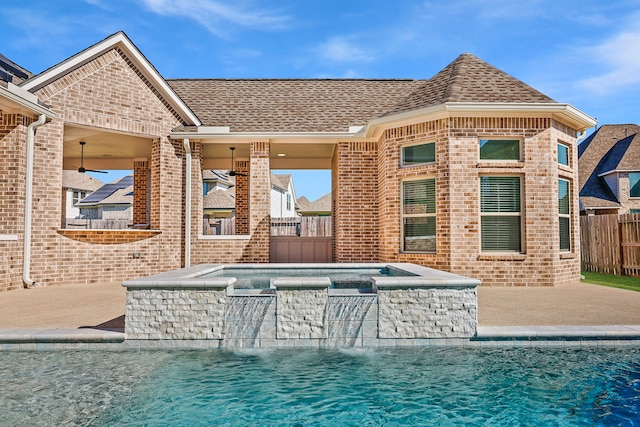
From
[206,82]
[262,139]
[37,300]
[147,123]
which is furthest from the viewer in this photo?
[206,82]

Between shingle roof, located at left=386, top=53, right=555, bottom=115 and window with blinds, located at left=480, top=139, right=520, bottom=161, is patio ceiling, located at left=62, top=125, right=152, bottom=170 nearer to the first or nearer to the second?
shingle roof, located at left=386, top=53, right=555, bottom=115

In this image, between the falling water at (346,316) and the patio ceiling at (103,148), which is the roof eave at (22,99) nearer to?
the patio ceiling at (103,148)

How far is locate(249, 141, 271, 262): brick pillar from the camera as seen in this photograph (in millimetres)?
11820

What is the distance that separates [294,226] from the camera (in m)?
17.0

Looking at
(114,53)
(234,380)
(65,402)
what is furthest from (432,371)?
A: (114,53)

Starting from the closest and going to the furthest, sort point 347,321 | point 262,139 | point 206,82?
point 347,321 → point 262,139 → point 206,82

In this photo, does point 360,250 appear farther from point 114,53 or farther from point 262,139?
point 114,53

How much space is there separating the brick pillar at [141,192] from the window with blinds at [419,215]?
9.78 m

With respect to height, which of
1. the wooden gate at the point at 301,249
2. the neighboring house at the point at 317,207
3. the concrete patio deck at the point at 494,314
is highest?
the neighboring house at the point at 317,207

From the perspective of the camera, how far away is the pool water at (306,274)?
7.94 meters

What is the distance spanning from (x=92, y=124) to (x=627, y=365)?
11.6m

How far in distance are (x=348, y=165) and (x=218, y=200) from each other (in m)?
18.4

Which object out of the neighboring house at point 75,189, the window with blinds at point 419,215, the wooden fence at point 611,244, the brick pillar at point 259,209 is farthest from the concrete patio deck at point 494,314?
the neighboring house at point 75,189

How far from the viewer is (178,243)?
11.6 meters
